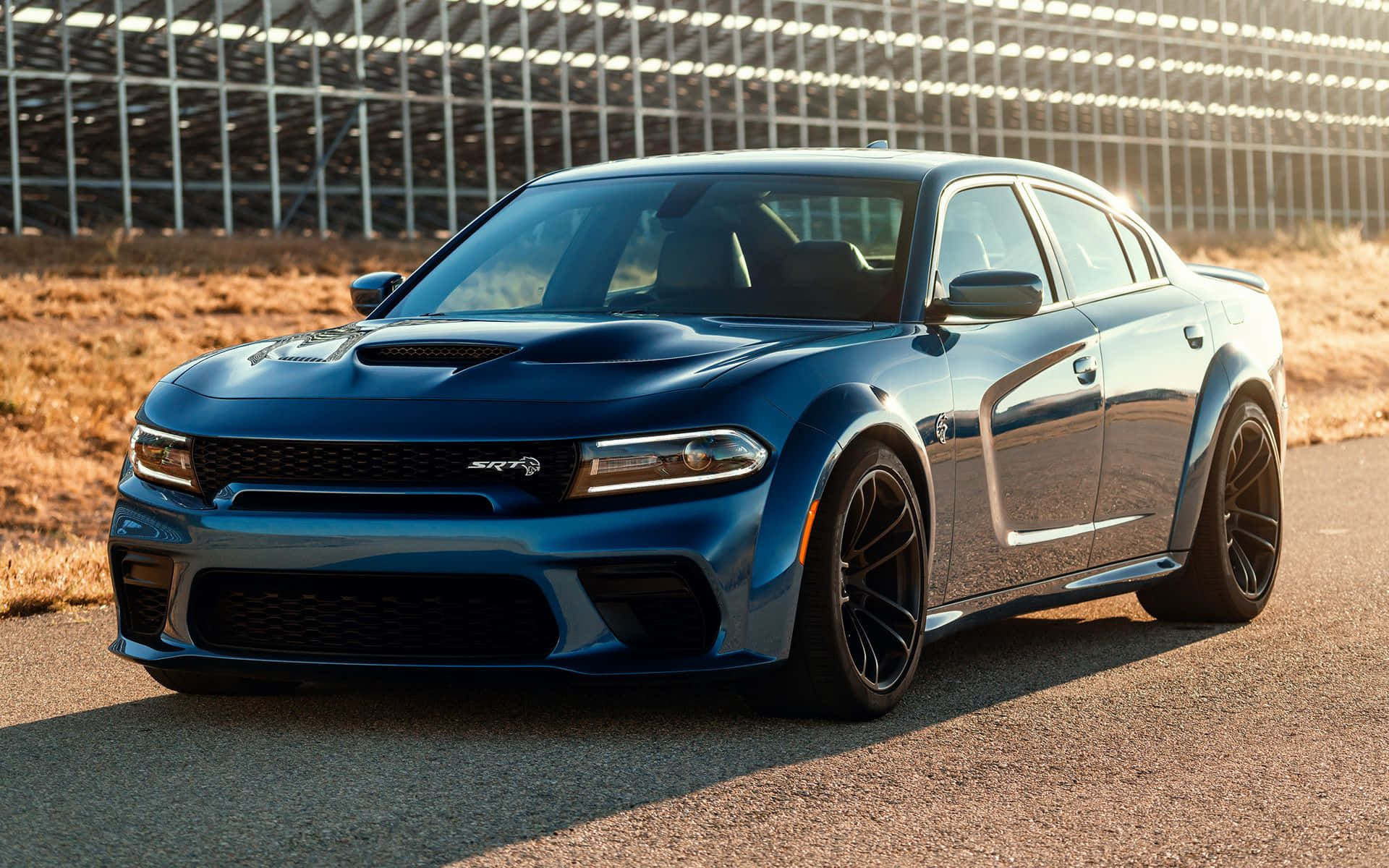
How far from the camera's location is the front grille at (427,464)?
4.48 metres

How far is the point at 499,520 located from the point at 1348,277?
4069 centimetres

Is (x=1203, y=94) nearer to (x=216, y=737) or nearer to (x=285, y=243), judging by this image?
(x=285, y=243)

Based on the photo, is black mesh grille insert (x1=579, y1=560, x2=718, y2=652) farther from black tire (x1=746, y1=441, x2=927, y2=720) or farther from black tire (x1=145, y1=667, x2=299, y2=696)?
black tire (x1=145, y1=667, x2=299, y2=696)

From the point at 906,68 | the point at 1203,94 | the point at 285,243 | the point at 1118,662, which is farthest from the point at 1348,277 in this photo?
the point at 1118,662

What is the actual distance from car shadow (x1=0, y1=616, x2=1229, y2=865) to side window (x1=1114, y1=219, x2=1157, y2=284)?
159 centimetres

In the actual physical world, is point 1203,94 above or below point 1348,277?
above

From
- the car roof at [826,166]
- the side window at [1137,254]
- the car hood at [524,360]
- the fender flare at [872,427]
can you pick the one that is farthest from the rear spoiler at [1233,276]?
the fender flare at [872,427]

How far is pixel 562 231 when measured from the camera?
618 cm

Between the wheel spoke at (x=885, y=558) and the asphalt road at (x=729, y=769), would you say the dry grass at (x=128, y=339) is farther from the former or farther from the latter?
the wheel spoke at (x=885, y=558)

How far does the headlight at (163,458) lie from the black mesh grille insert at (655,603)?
1083 mm

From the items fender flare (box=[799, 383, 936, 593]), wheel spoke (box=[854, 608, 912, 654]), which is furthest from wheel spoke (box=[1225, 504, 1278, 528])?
wheel spoke (box=[854, 608, 912, 654])

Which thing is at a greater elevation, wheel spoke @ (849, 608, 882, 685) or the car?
the car

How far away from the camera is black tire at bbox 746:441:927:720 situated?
4.70m

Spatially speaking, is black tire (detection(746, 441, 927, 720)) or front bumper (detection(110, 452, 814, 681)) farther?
black tire (detection(746, 441, 927, 720))
